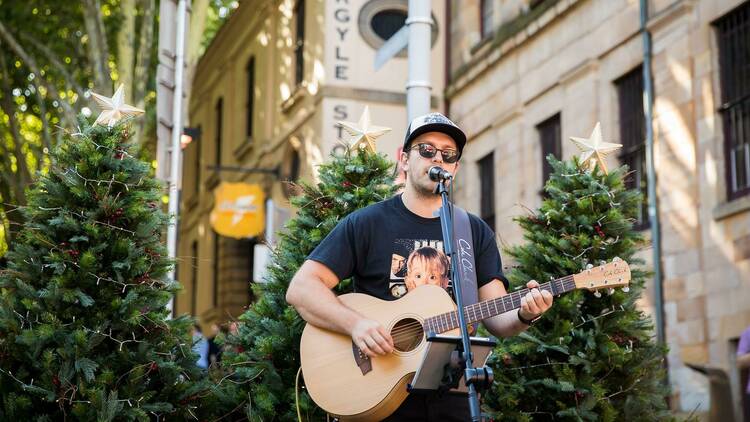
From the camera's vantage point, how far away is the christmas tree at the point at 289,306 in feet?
23.1

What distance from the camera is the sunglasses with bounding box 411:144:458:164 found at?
17.7ft

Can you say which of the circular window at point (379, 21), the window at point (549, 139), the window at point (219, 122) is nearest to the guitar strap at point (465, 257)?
the window at point (549, 139)

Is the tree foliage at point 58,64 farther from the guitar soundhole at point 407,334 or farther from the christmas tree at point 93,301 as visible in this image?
the guitar soundhole at point 407,334

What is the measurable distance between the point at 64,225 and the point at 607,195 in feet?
11.6

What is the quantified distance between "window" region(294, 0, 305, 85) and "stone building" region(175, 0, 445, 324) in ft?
0.09

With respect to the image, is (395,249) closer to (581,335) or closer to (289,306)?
(289,306)

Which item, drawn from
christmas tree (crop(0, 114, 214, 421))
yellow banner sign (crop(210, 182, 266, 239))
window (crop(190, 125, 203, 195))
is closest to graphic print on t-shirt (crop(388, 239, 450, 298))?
christmas tree (crop(0, 114, 214, 421))

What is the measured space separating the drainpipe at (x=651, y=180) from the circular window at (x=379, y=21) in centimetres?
817

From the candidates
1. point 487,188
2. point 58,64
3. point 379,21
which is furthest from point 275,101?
A: point 487,188

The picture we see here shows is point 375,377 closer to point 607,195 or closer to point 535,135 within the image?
point 607,195

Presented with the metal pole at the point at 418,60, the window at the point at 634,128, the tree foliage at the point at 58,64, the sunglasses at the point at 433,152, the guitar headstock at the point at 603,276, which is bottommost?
the guitar headstock at the point at 603,276

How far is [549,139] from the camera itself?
1958cm

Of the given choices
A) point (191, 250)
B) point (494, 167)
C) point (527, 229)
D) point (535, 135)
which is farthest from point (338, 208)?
point (191, 250)

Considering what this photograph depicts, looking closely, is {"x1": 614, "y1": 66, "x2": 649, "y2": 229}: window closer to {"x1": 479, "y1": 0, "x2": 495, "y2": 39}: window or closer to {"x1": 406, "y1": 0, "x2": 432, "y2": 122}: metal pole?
{"x1": 479, "y1": 0, "x2": 495, "y2": 39}: window
